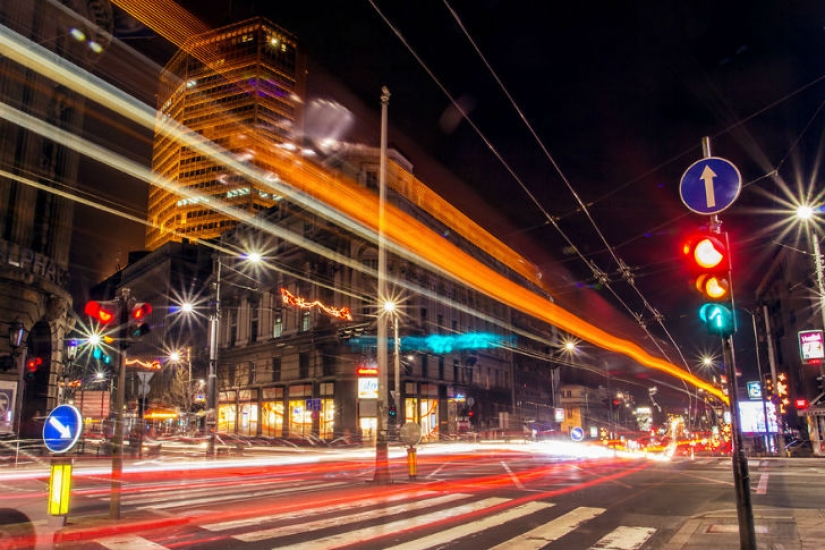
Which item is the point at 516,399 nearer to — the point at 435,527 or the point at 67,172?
the point at 67,172

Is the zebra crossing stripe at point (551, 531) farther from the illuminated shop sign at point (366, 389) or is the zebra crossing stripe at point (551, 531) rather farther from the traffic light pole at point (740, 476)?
the illuminated shop sign at point (366, 389)

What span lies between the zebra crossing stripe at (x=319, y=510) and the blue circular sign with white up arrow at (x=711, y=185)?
24.2 ft

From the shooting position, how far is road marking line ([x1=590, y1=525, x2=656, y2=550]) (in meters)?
6.86

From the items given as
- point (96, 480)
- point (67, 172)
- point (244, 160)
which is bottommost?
point (96, 480)

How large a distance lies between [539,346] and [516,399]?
1171 centimetres

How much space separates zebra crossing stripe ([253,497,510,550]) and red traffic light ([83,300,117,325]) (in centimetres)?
430

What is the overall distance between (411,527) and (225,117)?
113m

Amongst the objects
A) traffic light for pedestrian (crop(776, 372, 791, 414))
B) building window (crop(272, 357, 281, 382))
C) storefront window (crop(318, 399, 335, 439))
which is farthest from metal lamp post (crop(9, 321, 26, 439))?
traffic light for pedestrian (crop(776, 372, 791, 414))

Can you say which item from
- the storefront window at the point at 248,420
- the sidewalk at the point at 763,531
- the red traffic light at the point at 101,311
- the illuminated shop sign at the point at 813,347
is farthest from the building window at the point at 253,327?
the sidewalk at the point at 763,531

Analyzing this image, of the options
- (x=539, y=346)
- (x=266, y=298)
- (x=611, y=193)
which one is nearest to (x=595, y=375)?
(x=539, y=346)

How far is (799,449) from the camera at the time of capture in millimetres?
31188

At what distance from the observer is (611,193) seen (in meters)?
18.7

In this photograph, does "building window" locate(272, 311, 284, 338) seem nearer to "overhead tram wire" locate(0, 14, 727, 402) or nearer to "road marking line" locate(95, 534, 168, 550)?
"overhead tram wire" locate(0, 14, 727, 402)

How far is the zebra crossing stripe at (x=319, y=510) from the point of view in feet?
27.5
